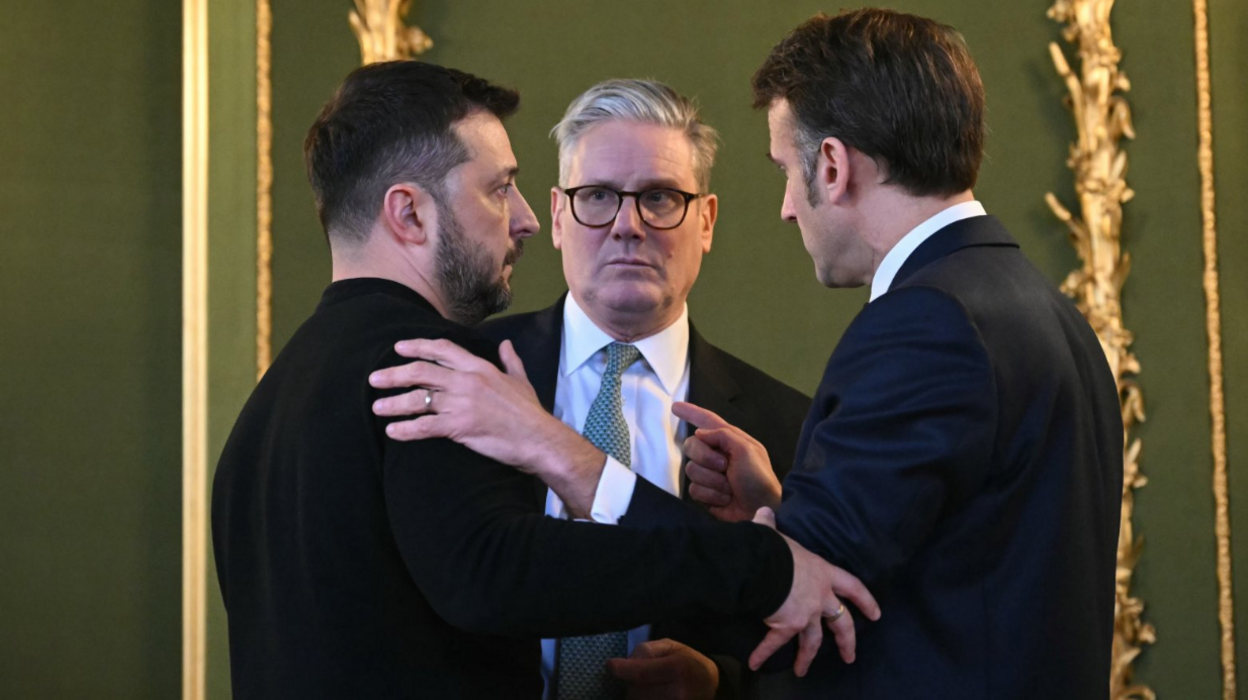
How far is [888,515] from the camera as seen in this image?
1.73 metres

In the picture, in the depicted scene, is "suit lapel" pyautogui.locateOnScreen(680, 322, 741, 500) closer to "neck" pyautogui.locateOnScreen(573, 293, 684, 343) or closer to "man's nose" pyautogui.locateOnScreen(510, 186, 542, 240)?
"neck" pyautogui.locateOnScreen(573, 293, 684, 343)

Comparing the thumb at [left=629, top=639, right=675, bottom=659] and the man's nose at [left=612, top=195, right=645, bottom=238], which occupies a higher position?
the man's nose at [left=612, top=195, right=645, bottom=238]

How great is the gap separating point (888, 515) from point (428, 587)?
2.02ft

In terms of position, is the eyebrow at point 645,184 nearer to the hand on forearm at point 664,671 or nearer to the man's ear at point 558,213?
the man's ear at point 558,213

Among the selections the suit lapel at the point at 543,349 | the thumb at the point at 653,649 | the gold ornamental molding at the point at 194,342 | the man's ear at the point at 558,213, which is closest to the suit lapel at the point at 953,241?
the thumb at the point at 653,649

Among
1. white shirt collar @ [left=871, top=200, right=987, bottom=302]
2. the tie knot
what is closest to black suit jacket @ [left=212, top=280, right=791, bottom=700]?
white shirt collar @ [left=871, top=200, right=987, bottom=302]

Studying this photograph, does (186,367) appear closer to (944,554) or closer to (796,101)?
(796,101)

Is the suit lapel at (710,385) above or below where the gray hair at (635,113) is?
below

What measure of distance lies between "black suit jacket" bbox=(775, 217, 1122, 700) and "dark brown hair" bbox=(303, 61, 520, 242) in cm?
69

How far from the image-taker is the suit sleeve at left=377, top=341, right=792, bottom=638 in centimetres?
161

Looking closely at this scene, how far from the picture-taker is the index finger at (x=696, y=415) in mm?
2424

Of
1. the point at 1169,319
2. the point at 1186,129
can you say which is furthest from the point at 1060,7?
the point at 1169,319

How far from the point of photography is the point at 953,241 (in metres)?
1.91

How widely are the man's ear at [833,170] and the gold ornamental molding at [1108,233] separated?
1.56 meters
